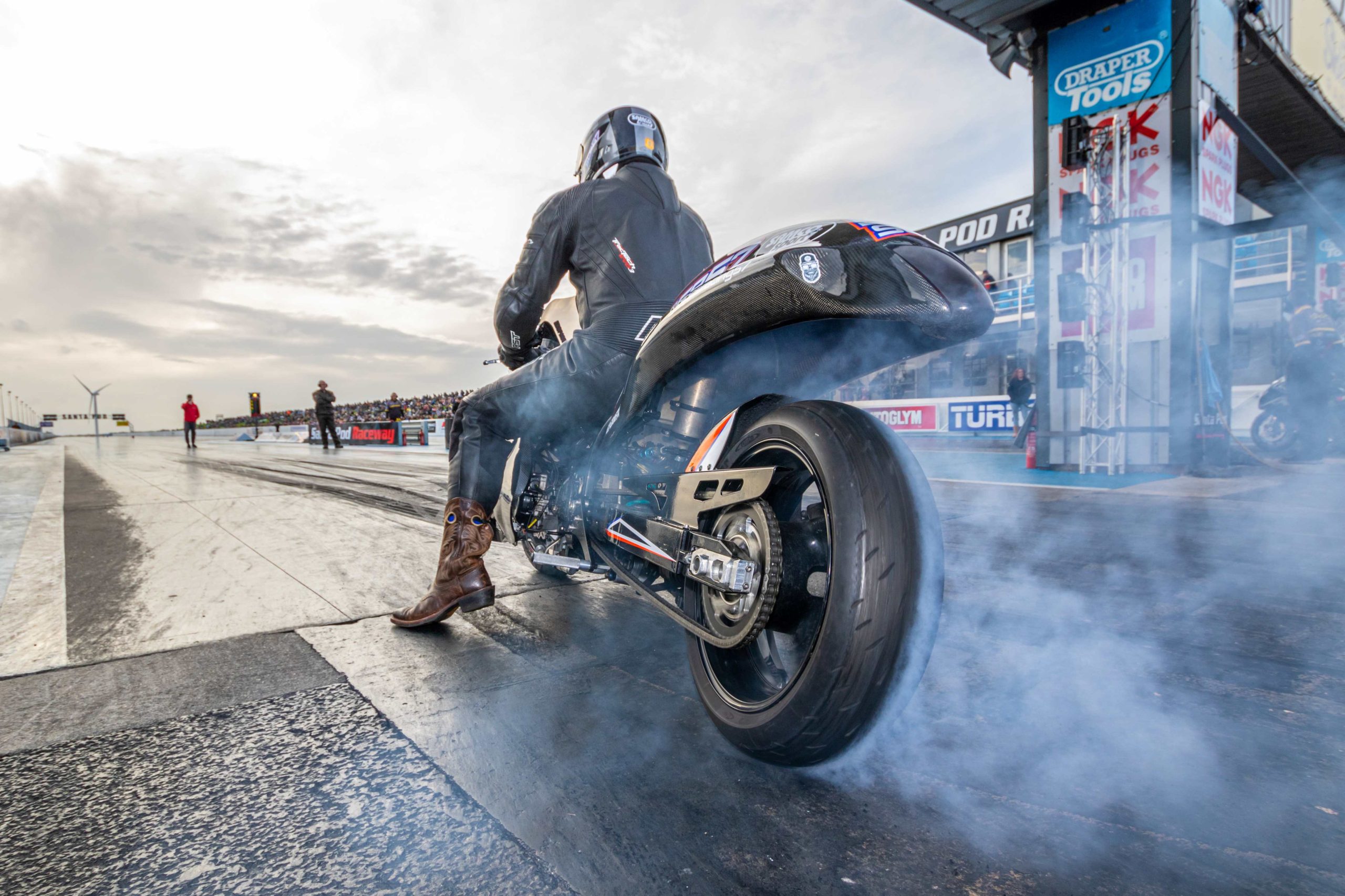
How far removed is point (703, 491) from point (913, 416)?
18.6 m

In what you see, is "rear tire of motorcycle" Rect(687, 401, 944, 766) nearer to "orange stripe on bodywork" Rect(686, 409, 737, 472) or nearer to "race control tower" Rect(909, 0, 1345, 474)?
"orange stripe on bodywork" Rect(686, 409, 737, 472)

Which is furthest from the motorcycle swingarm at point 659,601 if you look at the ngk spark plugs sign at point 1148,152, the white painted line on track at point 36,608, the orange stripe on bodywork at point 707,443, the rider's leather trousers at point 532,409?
the ngk spark plugs sign at point 1148,152

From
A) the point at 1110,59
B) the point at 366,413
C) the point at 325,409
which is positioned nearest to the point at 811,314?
the point at 1110,59

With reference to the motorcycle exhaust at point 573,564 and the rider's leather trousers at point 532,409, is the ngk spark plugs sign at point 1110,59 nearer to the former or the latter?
the rider's leather trousers at point 532,409

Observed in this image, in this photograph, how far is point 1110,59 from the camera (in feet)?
28.3

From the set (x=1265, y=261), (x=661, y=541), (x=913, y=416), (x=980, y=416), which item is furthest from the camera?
(x=913, y=416)

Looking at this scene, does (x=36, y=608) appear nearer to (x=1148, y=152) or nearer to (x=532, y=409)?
(x=532, y=409)

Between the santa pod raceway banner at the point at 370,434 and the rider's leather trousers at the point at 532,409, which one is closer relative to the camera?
the rider's leather trousers at the point at 532,409

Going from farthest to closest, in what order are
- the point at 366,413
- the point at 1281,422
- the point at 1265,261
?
1. the point at 366,413
2. the point at 1265,261
3. the point at 1281,422

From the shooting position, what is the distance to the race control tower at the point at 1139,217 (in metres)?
8.05

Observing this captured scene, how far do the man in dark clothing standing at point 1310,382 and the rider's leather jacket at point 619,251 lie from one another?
989 centimetres

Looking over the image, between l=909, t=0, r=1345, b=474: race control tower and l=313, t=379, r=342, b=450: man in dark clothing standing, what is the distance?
18084mm

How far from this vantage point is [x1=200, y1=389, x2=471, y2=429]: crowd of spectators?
40.6 m

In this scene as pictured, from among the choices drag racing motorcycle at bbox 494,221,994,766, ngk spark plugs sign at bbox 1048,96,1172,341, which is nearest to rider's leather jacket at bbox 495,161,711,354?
drag racing motorcycle at bbox 494,221,994,766
